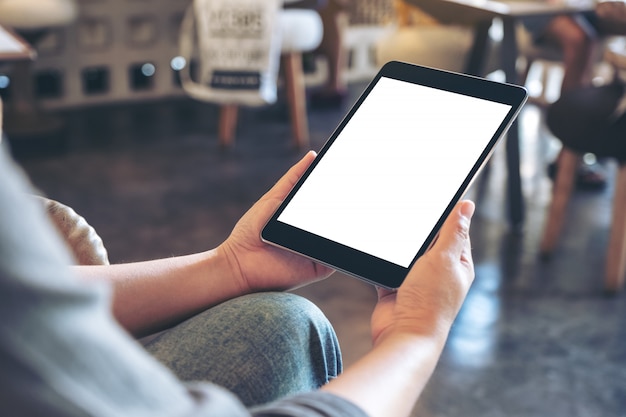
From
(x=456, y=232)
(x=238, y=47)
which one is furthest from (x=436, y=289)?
(x=238, y=47)

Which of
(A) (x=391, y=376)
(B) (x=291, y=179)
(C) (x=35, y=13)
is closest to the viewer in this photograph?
(A) (x=391, y=376)

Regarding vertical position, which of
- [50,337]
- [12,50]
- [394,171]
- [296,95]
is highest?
[50,337]

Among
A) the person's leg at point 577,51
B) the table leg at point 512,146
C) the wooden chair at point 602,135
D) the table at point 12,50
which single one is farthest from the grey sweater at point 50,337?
the person's leg at point 577,51

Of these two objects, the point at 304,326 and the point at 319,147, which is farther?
the point at 319,147

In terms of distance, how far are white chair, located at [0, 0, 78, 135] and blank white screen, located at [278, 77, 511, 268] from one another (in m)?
2.43

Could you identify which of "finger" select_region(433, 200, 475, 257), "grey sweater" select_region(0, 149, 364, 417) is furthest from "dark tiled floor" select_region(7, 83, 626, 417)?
"grey sweater" select_region(0, 149, 364, 417)

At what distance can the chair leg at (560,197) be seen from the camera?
2082 millimetres

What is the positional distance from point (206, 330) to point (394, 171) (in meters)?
0.24

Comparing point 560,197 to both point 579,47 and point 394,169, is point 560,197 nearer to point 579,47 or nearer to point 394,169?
point 579,47

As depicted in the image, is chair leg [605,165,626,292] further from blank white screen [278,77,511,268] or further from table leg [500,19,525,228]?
blank white screen [278,77,511,268]

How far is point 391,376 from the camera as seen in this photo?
0.56 m

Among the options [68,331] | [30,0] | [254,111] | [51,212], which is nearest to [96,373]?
[68,331]

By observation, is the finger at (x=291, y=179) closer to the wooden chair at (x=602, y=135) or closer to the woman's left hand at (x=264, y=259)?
the woman's left hand at (x=264, y=259)

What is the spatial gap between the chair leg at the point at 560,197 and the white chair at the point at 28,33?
6.48ft
